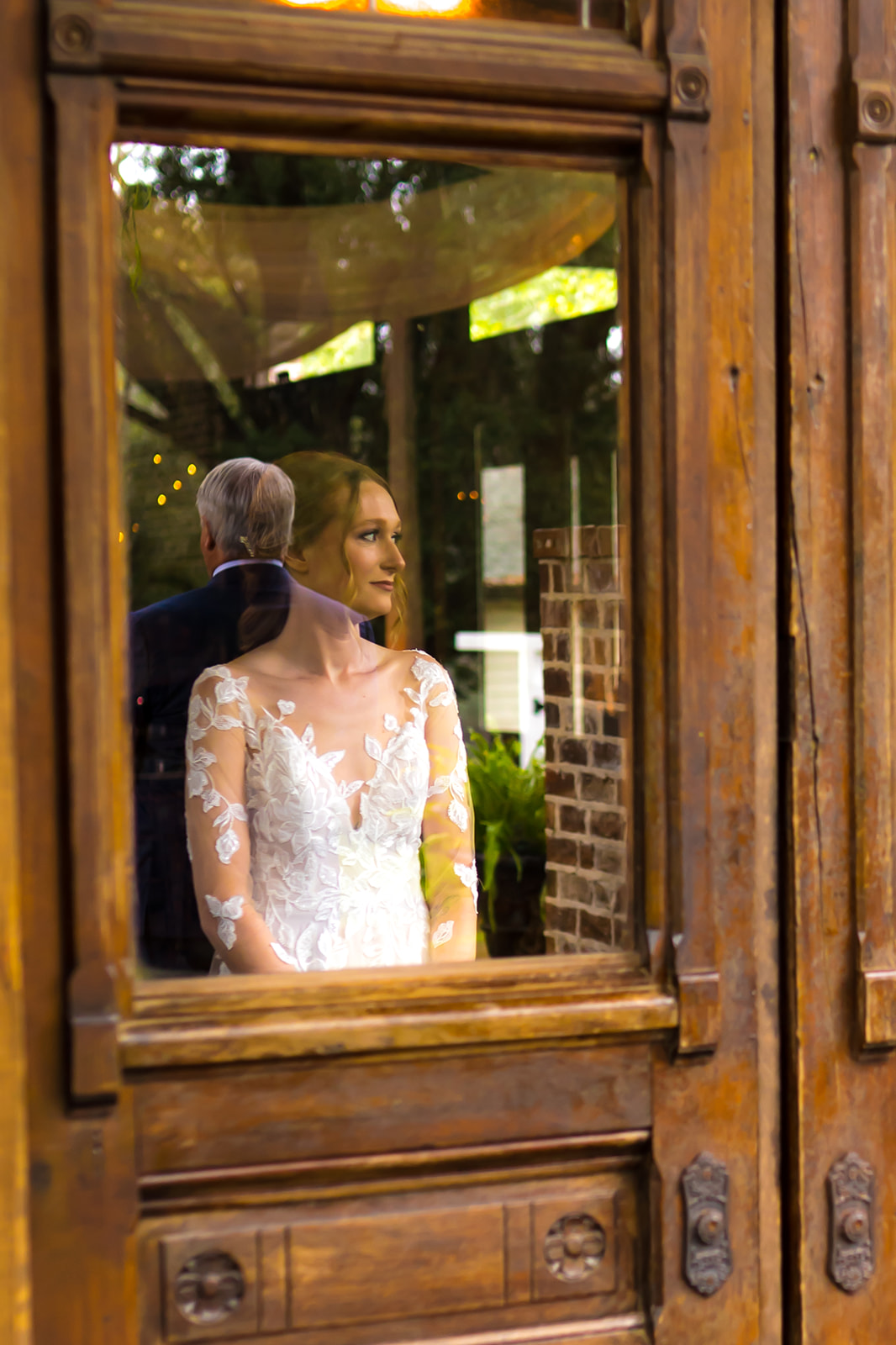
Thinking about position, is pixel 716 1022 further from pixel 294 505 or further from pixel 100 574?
pixel 294 505

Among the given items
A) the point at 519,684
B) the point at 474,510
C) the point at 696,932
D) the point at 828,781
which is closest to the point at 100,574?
the point at 696,932

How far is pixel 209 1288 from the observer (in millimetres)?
1325

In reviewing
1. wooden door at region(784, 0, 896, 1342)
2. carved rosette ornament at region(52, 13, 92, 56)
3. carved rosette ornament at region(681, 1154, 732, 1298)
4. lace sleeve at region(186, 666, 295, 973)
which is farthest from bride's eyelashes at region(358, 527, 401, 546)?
carved rosette ornament at region(681, 1154, 732, 1298)

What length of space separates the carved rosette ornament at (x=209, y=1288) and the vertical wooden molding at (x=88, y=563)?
0.23 metres

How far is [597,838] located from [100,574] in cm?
70

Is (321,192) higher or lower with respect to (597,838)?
higher

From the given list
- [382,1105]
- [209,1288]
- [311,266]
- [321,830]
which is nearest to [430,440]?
[311,266]

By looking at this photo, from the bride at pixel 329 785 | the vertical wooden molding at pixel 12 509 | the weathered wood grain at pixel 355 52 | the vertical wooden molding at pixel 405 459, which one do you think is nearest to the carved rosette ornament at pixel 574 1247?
the bride at pixel 329 785

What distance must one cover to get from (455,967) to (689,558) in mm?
540

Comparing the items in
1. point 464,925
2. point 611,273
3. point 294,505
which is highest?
point 611,273

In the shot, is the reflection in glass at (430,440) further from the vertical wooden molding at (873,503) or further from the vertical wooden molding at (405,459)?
the vertical wooden molding at (873,503)

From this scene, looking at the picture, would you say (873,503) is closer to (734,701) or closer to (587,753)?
(734,701)

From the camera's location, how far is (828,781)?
4.88 feet

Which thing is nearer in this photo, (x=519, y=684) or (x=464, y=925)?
(x=464, y=925)
